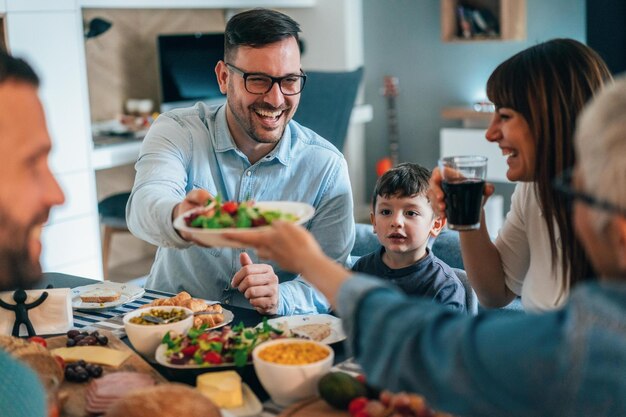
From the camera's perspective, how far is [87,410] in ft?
4.54

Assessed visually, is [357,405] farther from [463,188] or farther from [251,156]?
[251,156]

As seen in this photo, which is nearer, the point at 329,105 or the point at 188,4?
the point at 329,105

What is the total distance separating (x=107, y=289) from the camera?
209 centimetres

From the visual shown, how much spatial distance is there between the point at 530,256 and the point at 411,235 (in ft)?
1.67

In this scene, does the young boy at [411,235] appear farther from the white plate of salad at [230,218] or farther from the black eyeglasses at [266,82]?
the white plate of salad at [230,218]

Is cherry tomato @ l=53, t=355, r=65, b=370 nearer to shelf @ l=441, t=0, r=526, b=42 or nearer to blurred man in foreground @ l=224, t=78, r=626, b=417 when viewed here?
blurred man in foreground @ l=224, t=78, r=626, b=417

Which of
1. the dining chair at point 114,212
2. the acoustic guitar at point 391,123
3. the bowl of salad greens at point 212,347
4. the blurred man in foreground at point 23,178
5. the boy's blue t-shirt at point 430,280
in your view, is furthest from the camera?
the acoustic guitar at point 391,123

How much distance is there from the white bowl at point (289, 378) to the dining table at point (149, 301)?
34 millimetres

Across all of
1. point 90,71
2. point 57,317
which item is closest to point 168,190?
point 57,317

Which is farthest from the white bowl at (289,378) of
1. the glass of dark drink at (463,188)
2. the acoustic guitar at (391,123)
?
the acoustic guitar at (391,123)

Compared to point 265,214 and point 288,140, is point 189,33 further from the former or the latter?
point 265,214

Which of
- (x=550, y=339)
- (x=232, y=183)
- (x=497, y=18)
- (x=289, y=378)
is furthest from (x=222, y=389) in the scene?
(x=497, y=18)

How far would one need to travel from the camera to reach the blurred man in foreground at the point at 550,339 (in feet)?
3.18

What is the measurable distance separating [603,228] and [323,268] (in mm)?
429
